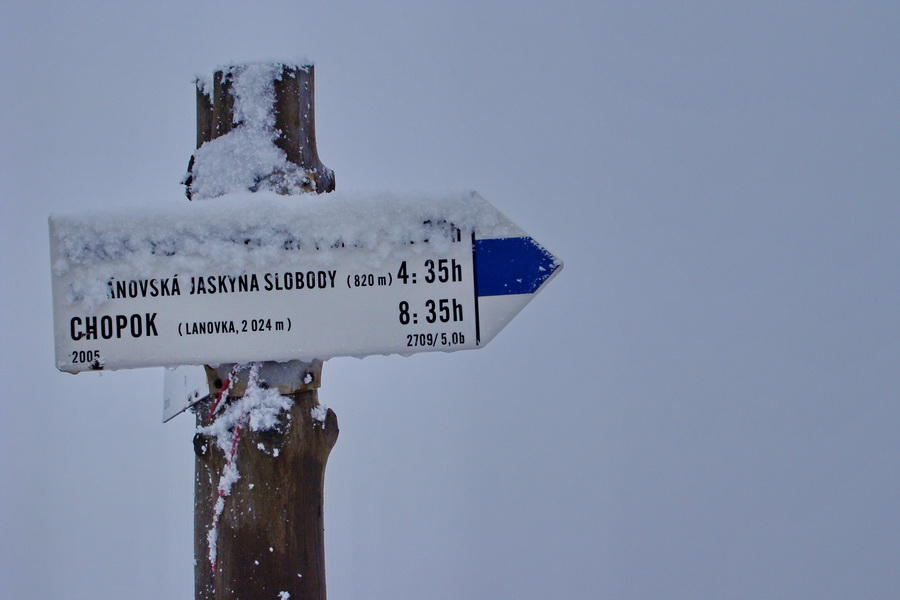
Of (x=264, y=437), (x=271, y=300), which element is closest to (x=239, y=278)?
(x=271, y=300)

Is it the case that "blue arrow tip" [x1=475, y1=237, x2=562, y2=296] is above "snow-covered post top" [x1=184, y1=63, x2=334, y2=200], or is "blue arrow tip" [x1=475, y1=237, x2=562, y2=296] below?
below

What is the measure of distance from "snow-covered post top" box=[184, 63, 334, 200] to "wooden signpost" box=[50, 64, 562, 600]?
1.5 inches

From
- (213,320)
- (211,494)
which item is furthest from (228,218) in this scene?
(211,494)

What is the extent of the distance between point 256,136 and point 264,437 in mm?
327

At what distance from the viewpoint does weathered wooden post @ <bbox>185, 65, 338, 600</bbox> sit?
800 mm

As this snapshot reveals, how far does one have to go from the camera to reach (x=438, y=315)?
76cm

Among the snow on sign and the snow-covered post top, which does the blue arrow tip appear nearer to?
the snow on sign

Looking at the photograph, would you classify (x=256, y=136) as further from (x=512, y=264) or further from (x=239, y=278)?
(x=512, y=264)

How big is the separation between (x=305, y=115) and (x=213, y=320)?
10.9 inches

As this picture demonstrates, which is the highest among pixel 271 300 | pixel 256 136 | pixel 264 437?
pixel 256 136

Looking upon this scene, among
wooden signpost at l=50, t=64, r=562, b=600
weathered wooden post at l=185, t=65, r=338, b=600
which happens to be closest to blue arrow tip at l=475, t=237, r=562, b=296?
wooden signpost at l=50, t=64, r=562, b=600

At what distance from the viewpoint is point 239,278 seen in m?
0.74

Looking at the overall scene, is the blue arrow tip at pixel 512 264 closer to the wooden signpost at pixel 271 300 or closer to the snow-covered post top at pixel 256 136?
the wooden signpost at pixel 271 300

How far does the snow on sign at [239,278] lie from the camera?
738 millimetres
